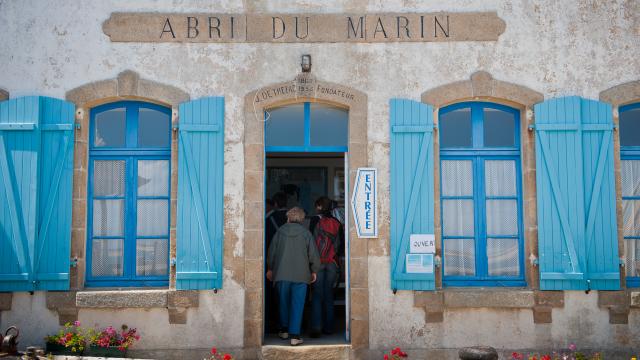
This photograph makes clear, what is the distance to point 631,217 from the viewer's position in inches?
287

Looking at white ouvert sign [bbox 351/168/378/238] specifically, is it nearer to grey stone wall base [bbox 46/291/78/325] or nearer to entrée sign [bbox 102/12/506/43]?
entrée sign [bbox 102/12/506/43]

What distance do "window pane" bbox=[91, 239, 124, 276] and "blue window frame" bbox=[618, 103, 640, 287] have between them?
5.61 meters

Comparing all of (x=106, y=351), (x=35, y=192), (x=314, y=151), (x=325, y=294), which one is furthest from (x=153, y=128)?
(x=325, y=294)

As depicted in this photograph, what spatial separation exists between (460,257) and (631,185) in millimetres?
2106

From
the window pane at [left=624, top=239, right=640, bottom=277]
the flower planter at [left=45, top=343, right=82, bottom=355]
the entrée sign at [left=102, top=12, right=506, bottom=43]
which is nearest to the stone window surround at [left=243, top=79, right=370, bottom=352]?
the entrée sign at [left=102, top=12, right=506, bottom=43]

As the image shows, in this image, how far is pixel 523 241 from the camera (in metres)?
7.22

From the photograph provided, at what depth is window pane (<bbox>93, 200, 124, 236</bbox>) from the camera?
7.21 metres

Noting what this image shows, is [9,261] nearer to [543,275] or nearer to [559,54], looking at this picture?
[543,275]

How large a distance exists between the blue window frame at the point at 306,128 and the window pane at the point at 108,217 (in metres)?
1.78

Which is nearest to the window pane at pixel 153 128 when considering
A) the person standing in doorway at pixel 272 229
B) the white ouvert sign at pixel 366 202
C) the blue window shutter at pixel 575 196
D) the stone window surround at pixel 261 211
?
the stone window surround at pixel 261 211

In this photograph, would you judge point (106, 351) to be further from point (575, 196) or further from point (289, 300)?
point (575, 196)

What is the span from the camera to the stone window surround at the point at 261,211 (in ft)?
22.7

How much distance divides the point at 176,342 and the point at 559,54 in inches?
206

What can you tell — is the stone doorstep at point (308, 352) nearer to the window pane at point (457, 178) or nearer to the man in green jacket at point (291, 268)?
the man in green jacket at point (291, 268)
